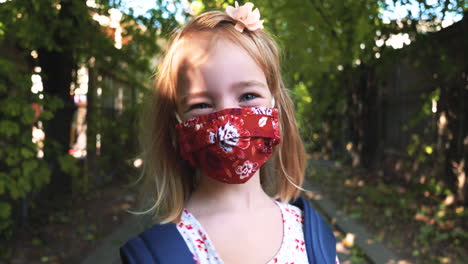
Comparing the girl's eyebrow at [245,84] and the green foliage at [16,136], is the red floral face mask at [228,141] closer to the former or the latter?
the girl's eyebrow at [245,84]

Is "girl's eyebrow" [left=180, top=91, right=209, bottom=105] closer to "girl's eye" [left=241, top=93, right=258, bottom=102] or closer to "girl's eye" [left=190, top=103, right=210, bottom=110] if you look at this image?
"girl's eye" [left=190, top=103, right=210, bottom=110]

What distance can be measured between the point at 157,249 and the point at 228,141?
0.43 m

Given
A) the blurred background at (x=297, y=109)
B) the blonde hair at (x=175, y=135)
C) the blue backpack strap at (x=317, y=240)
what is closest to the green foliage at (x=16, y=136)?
the blurred background at (x=297, y=109)

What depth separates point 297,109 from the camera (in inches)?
112

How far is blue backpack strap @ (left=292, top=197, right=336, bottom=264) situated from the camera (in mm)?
1562

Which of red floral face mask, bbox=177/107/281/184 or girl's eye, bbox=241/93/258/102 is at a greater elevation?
girl's eye, bbox=241/93/258/102

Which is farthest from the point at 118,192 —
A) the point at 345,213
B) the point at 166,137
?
the point at 166,137

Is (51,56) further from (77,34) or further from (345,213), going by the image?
(345,213)

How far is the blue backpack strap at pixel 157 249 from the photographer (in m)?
1.33

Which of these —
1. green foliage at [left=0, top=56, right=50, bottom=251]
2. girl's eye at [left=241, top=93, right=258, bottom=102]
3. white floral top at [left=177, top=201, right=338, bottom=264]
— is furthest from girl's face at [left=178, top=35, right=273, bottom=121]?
green foliage at [left=0, top=56, right=50, bottom=251]

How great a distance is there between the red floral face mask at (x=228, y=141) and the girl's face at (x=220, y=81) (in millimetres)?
40

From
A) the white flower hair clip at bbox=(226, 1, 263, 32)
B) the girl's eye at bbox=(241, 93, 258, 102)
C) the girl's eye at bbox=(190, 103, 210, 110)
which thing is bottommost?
the girl's eye at bbox=(190, 103, 210, 110)

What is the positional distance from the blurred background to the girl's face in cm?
49

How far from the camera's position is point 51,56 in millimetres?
5992
